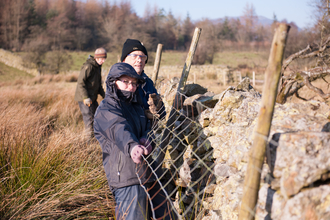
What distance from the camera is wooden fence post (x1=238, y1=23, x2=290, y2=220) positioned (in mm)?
1267

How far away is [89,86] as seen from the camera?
194 inches

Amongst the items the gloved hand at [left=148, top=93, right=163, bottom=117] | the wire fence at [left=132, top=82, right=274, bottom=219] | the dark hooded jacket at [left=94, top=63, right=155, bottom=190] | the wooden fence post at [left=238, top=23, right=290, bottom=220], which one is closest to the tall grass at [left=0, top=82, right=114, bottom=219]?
the dark hooded jacket at [left=94, top=63, right=155, bottom=190]

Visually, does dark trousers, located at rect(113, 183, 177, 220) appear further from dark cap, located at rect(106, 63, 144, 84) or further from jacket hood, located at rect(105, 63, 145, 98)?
A: dark cap, located at rect(106, 63, 144, 84)

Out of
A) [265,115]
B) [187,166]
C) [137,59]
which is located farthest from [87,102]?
[265,115]

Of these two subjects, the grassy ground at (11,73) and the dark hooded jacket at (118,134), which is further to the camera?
the grassy ground at (11,73)

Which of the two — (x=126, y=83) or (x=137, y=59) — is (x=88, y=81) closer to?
(x=137, y=59)

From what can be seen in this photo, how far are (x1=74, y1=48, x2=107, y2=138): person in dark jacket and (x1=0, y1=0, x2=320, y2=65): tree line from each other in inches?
989

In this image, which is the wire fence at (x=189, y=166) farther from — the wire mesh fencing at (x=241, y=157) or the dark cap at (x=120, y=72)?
the dark cap at (x=120, y=72)

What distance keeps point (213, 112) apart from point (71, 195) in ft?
6.48

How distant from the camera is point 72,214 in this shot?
92.7 inches

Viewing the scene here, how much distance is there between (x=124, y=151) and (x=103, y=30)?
58033 millimetres

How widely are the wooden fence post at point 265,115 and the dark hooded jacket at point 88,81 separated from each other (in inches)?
156

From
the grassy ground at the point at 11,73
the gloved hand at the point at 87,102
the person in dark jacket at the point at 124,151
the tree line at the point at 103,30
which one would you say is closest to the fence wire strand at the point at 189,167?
the person in dark jacket at the point at 124,151

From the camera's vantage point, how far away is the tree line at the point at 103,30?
114 ft
